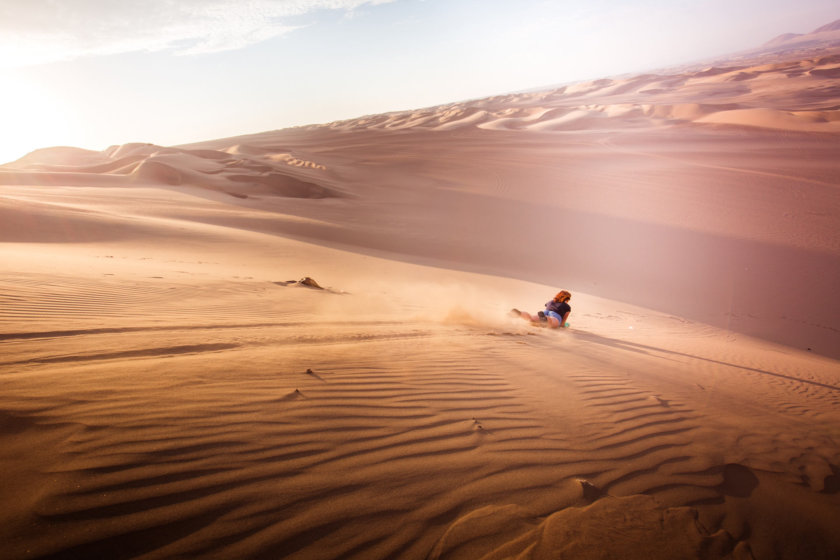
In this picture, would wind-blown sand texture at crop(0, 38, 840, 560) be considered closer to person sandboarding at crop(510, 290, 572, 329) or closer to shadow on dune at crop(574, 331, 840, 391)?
shadow on dune at crop(574, 331, 840, 391)

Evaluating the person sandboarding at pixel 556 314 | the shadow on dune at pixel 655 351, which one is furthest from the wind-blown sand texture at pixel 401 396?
the person sandboarding at pixel 556 314

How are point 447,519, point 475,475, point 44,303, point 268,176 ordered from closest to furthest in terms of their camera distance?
point 447,519 < point 475,475 < point 44,303 < point 268,176

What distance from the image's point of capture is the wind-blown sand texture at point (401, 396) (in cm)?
210

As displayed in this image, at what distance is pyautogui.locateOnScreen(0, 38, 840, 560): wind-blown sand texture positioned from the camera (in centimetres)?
210

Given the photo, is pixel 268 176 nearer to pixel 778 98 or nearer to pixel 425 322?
pixel 425 322

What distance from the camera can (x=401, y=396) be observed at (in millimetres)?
3520

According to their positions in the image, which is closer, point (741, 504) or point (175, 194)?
point (741, 504)

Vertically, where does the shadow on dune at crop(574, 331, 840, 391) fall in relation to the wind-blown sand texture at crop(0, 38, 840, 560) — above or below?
below

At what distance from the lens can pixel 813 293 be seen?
36.8ft

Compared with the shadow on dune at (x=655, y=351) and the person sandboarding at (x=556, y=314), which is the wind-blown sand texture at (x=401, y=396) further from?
the person sandboarding at (x=556, y=314)

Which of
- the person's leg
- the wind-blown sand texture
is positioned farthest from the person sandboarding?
the wind-blown sand texture

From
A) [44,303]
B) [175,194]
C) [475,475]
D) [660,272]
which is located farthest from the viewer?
[175,194]

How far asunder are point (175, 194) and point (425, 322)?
1662 centimetres

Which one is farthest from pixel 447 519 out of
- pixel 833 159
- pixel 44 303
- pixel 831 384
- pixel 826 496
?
pixel 833 159
